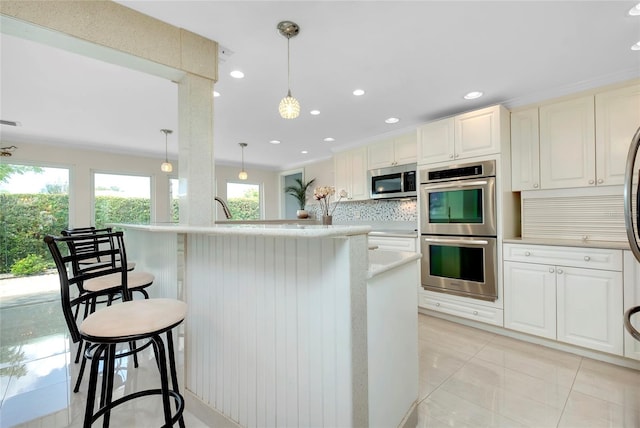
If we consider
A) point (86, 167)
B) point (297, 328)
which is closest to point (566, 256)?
point (297, 328)

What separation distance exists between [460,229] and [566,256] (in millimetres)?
880

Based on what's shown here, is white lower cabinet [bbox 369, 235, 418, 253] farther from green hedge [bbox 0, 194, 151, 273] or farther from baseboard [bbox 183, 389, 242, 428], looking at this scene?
green hedge [bbox 0, 194, 151, 273]

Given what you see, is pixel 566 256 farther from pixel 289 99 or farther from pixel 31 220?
pixel 31 220

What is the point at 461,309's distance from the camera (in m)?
3.05

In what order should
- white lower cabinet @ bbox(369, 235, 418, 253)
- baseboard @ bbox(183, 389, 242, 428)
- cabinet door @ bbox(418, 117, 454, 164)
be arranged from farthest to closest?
1. white lower cabinet @ bbox(369, 235, 418, 253)
2. cabinet door @ bbox(418, 117, 454, 164)
3. baseboard @ bbox(183, 389, 242, 428)

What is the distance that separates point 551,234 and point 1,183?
730cm

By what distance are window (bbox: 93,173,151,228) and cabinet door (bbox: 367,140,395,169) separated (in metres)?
3.98

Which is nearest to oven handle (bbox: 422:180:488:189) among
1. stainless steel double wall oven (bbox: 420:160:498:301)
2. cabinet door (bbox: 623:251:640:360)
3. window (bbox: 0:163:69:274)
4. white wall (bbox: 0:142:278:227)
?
stainless steel double wall oven (bbox: 420:160:498:301)

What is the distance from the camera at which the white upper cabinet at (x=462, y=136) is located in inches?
112

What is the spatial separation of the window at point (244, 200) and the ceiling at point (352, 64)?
292 cm

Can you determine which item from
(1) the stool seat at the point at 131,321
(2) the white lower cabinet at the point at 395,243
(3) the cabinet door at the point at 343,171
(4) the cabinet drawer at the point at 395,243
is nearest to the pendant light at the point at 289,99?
(1) the stool seat at the point at 131,321

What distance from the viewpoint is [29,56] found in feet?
7.11

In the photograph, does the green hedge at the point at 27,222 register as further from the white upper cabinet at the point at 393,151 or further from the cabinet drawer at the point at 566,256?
the cabinet drawer at the point at 566,256

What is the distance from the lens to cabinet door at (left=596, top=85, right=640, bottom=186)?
2.33 meters
